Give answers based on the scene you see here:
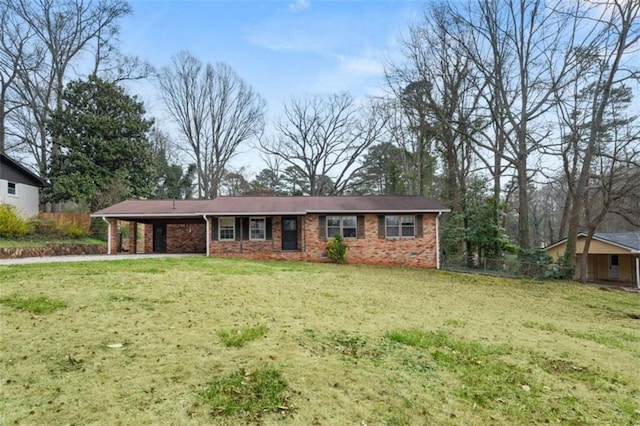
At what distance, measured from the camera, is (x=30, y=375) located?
3.23 metres

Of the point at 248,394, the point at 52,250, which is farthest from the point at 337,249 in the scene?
the point at 248,394

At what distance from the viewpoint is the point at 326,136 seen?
101 ft

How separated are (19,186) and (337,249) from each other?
64.9 ft

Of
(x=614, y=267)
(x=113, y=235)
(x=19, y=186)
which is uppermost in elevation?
(x=19, y=186)

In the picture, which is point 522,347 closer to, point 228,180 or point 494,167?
point 494,167

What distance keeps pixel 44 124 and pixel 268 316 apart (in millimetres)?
27103

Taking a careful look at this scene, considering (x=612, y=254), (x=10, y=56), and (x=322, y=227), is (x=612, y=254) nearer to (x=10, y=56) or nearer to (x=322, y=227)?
(x=322, y=227)

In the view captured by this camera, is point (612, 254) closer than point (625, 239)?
No

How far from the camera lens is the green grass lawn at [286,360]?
2.94 m

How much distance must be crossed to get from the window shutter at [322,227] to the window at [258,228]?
268cm

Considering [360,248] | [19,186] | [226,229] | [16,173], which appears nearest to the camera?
[360,248]

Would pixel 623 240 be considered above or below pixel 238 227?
below

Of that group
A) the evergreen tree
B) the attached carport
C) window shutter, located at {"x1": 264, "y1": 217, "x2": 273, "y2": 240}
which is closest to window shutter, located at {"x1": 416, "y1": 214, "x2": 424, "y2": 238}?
window shutter, located at {"x1": 264, "y1": 217, "x2": 273, "y2": 240}

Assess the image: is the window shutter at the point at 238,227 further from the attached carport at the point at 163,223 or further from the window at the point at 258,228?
the attached carport at the point at 163,223
